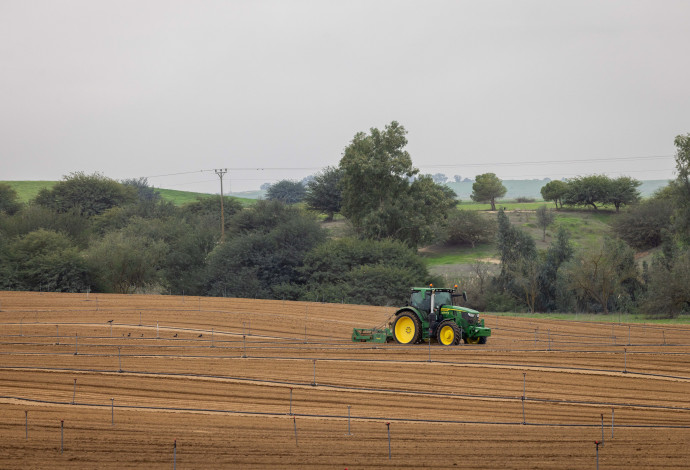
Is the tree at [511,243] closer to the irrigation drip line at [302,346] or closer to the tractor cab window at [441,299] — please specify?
the irrigation drip line at [302,346]

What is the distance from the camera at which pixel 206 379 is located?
20.1 meters

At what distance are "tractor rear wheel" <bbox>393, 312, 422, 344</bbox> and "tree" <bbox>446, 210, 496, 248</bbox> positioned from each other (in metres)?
50.1

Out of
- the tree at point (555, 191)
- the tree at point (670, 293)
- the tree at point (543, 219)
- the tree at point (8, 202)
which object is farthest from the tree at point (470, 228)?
the tree at point (8, 202)

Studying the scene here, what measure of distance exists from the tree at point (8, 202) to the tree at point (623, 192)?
65.3 meters

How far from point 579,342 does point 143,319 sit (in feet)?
61.8

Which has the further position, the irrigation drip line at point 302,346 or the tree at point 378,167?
the tree at point 378,167

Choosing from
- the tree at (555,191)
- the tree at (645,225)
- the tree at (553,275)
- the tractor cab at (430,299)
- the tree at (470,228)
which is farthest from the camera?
the tree at (555,191)

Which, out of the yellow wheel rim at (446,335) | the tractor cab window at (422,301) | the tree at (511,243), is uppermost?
the tree at (511,243)

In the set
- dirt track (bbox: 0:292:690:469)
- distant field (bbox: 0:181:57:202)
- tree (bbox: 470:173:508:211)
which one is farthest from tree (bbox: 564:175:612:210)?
distant field (bbox: 0:181:57:202)

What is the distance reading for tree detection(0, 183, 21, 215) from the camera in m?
78.3

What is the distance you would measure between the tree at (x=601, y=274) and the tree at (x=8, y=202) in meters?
56.8

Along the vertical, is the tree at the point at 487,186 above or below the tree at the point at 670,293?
above

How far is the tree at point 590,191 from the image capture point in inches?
3344

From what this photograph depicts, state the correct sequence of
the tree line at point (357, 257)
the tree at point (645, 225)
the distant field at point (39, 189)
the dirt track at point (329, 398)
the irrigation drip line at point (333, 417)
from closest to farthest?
1. the dirt track at point (329, 398)
2. the irrigation drip line at point (333, 417)
3. the tree line at point (357, 257)
4. the tree at point (645, 225)
5. the distant field at point (39, 189)
